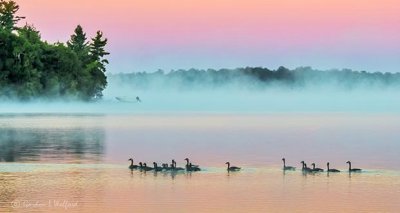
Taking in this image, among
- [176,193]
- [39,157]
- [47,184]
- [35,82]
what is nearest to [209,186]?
[176,193]

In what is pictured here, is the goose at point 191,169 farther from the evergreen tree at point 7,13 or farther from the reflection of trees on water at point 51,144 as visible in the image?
the evergreen tree at point 7,13

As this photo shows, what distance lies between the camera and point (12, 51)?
113312 millimetres

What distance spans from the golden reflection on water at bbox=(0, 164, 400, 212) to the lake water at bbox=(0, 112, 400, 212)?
32 mm

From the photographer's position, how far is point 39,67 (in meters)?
117

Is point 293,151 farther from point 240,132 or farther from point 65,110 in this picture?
point 65,110

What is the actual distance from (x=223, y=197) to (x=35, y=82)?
8750 centimetres

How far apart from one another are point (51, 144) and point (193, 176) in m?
19.1

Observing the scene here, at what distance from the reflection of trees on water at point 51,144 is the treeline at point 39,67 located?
44.8 m

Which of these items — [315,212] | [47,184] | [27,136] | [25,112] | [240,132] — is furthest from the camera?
[25,112]

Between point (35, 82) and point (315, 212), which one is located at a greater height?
point (35, 82)

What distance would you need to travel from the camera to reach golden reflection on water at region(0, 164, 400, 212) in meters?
28.1

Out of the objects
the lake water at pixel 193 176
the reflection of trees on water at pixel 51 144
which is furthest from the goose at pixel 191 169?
the reflection of trees on water at pixel 51 144

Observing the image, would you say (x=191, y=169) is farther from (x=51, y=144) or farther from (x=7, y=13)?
(x=7, y=13)

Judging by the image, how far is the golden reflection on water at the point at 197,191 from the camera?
2811 centimetres
